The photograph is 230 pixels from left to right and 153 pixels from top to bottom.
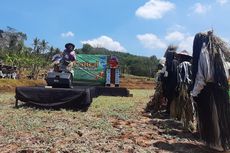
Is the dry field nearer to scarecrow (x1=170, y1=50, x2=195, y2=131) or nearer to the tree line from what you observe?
scarecrow (x1=170, y1=50, x2=195, y2=131)

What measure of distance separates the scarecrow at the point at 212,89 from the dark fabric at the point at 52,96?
13.8ft

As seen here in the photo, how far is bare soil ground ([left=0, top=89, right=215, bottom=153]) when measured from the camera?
5410mm

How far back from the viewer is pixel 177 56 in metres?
8.03

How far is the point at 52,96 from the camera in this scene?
9.46 meters

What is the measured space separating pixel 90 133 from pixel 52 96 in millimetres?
3333

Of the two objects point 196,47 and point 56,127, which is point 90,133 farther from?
point 196,47

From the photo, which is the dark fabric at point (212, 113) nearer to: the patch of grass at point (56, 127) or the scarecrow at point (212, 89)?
the scarecrow at point (212, 89)

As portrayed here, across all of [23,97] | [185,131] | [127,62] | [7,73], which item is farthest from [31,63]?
[185,131]

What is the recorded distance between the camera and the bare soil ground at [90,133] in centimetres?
541

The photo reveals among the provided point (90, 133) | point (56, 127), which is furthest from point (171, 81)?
point (56, 127)

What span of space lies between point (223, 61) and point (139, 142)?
1670 mm

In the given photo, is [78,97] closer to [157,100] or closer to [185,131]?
[157,100]

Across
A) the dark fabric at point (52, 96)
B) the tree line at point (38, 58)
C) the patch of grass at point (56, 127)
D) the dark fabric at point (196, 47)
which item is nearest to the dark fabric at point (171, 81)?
the patch of grass at point (56, 127)

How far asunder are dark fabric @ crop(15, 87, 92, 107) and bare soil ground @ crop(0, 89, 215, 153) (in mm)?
535
